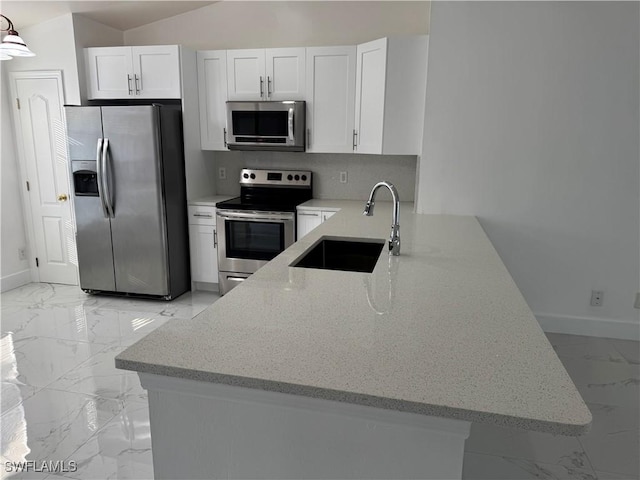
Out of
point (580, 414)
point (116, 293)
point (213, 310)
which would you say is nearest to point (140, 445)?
point (213, 310)

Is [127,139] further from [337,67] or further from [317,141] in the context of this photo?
[337,67]

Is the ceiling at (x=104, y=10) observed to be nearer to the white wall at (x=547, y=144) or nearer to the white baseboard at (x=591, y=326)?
the white wall at (x=547, y=144)

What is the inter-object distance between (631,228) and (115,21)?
453 centimetres

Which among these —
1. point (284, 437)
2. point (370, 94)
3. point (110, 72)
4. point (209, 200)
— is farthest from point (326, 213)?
point (284, 437)

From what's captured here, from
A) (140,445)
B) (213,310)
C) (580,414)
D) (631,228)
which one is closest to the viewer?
(580,414)

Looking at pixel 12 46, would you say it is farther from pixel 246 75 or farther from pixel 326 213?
pixel 326 213

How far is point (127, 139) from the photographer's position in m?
3.75

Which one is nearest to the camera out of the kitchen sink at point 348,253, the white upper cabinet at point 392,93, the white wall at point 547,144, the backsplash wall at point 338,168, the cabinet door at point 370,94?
the kitchen sink at point 348,253

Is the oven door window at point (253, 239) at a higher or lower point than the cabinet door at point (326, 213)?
lower

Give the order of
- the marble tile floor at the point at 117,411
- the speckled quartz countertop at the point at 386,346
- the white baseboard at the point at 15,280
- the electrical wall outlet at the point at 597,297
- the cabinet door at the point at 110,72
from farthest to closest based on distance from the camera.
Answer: the white baseboard at the point at 15,280
the cabinet door at the point at 110,72
the electrical wall outlet at the point at 597,297
the marble tile floor at the point at 117,411
the speckled quartz countertop at the point at 386,346

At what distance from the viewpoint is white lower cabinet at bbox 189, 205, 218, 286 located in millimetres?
4141

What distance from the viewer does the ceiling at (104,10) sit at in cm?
362

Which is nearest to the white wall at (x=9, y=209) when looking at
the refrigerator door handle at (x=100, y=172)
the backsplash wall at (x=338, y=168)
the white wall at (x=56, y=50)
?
the white wall at (x=56, y=50)

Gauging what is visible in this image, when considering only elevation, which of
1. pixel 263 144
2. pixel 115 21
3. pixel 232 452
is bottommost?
pixel 232 452
